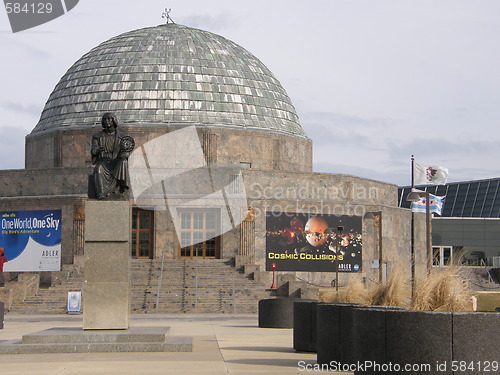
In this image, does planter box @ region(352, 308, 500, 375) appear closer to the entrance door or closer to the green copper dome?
the entrance door

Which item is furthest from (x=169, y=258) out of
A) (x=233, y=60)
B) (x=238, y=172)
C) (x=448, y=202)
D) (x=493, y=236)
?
(x=448, y=202)

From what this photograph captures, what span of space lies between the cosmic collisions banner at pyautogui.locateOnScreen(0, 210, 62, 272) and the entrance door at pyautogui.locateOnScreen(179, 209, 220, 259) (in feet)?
11.4

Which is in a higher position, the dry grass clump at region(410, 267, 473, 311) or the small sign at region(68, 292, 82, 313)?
the dry grass clump at region(410, 267, 473, 311)

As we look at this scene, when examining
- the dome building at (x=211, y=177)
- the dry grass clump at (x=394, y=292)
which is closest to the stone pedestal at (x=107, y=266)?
the dry grass clump at (x=394, y=292)

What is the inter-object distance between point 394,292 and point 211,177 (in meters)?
17.5

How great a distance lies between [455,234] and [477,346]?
36.1 meters

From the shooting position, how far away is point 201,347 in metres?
10.6

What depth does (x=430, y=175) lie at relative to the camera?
94.4ft

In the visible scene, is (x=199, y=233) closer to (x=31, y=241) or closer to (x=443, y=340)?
(x=31, y=241)

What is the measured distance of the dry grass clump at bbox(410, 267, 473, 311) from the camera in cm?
677

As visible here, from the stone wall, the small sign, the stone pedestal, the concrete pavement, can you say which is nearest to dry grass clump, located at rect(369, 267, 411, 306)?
the concrete pavement

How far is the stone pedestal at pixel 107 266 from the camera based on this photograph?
35.2 feet

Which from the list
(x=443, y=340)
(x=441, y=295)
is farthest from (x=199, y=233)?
(x=443, y=340)

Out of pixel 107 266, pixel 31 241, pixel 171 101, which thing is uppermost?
pixel 171 101
